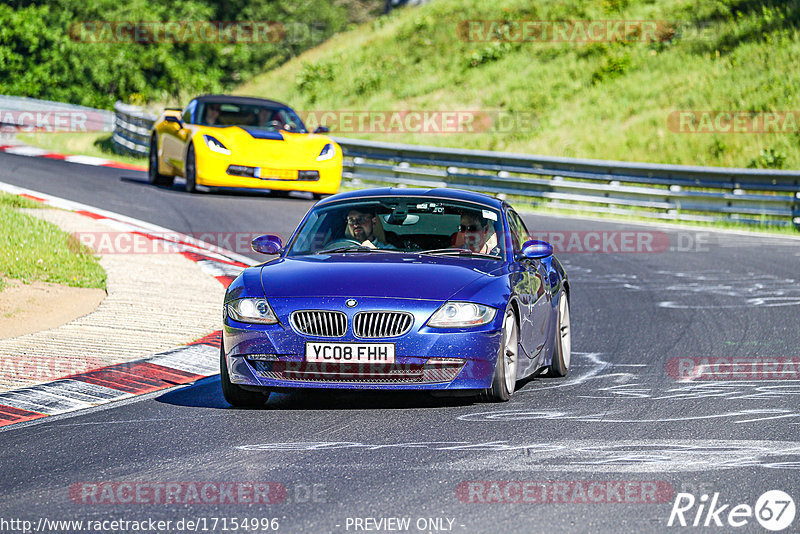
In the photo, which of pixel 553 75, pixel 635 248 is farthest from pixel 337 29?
pixel 635 248

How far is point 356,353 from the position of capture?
7.47 m

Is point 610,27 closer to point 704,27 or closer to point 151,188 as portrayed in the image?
point 704,27

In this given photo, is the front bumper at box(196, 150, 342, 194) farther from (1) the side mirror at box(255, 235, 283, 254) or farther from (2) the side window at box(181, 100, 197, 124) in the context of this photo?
(1) the side mirror at box(255, 235, 283, 254)

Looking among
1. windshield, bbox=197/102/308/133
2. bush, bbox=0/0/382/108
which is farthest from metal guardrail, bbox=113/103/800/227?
bush, bbox=0/0/382/108

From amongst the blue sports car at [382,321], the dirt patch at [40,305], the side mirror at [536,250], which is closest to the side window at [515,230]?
the side mirror at [536,250]

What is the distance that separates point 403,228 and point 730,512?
13.5 ft

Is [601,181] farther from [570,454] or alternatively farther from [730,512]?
[730,512]

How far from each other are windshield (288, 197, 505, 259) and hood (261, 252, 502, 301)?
29 cm

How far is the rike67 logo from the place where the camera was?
523cm

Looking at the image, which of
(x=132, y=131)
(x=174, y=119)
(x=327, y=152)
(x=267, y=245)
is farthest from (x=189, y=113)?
(x=267, y=245)

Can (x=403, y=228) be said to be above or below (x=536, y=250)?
above

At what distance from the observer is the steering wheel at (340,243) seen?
881cm

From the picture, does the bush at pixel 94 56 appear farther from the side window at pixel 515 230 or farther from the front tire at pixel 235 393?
the front tire at pixel 235 393

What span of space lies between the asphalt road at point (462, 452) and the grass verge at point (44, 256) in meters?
3.87
